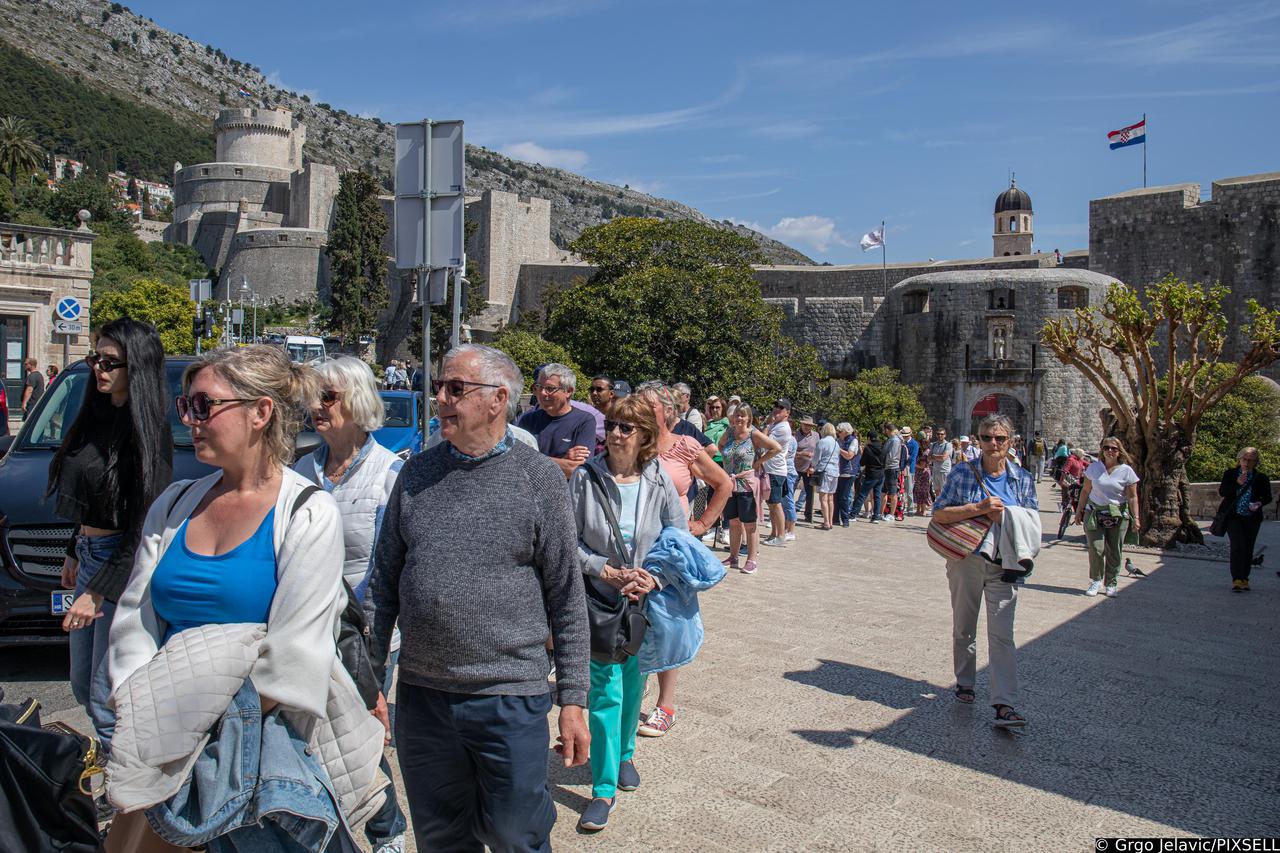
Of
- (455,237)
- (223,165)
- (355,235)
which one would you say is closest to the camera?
(455,237)

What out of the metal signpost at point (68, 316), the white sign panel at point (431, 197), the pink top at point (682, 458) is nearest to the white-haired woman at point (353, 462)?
the pink top at point (682, 458)

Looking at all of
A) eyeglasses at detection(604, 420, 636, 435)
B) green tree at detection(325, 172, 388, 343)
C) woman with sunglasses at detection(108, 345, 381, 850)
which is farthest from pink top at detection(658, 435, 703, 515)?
green tree at detection(325, 172, 388, 343)

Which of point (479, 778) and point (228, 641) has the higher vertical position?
point (228, 641)

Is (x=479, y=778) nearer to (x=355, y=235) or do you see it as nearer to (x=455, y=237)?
(x=455, y=237)

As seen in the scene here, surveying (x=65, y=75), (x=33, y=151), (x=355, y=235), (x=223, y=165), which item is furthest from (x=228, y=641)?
(x=65, y=75)

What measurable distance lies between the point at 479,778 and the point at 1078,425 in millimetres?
31025

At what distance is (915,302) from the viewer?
3188cm

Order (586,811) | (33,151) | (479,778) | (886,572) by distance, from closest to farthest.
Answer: (479,778) < (586,811) < (886,572) < (33,151)

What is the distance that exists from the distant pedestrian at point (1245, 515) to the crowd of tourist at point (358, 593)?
699 cm

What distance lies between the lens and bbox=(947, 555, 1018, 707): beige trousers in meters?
4.39

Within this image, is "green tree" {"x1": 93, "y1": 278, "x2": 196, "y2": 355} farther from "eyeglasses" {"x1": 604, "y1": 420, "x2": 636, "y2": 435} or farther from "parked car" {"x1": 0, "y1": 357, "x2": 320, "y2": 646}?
"eyeglasses" {"x1": 604, "y1": 420, "x2": 636, "y2": 435}

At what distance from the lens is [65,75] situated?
9269cm

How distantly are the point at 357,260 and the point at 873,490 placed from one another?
3770cm

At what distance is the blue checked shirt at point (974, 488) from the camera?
466 cm
